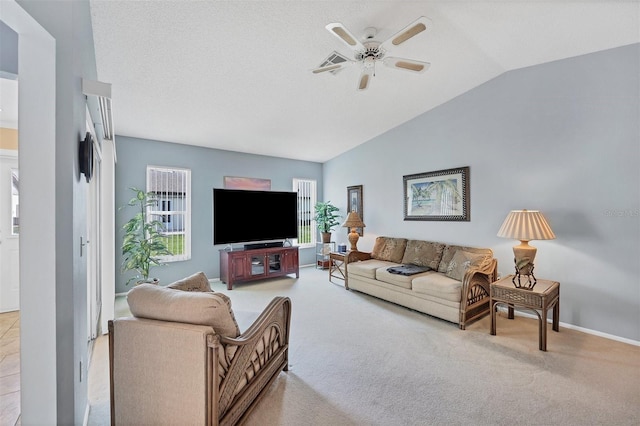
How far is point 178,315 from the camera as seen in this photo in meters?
1.58

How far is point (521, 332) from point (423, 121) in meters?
3.23

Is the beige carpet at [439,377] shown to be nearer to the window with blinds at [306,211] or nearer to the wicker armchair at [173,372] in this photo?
the wicker armchair at [173,372]

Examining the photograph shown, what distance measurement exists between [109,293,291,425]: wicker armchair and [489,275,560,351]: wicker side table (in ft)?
8.81

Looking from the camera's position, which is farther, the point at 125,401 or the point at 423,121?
the point at 423,121

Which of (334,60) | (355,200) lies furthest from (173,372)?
(355,200)

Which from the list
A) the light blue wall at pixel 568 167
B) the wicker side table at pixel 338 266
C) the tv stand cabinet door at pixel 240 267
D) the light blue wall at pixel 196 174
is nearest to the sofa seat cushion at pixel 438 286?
the light blue wall at pixel 568 167

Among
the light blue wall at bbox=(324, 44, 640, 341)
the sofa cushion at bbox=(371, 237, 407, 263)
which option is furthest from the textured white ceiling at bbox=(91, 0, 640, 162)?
the sofa cushion at bbox=(371, 237, 407, 263)

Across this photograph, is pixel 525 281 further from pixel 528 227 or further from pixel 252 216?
pixel 252 216

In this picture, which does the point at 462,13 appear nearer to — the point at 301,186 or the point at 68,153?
the point at 68,153

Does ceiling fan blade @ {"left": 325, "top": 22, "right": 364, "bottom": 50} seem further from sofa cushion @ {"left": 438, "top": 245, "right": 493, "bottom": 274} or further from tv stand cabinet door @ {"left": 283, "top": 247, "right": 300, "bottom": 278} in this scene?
tv stand cabinet door @ {"left": 283, "top": 247, "right": 300, "bottom": 278}

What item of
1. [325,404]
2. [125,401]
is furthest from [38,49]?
[325,404]

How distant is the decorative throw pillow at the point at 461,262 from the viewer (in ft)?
11.6

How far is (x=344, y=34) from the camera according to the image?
220 cm

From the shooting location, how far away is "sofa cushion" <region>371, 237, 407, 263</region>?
4754 millimetres
